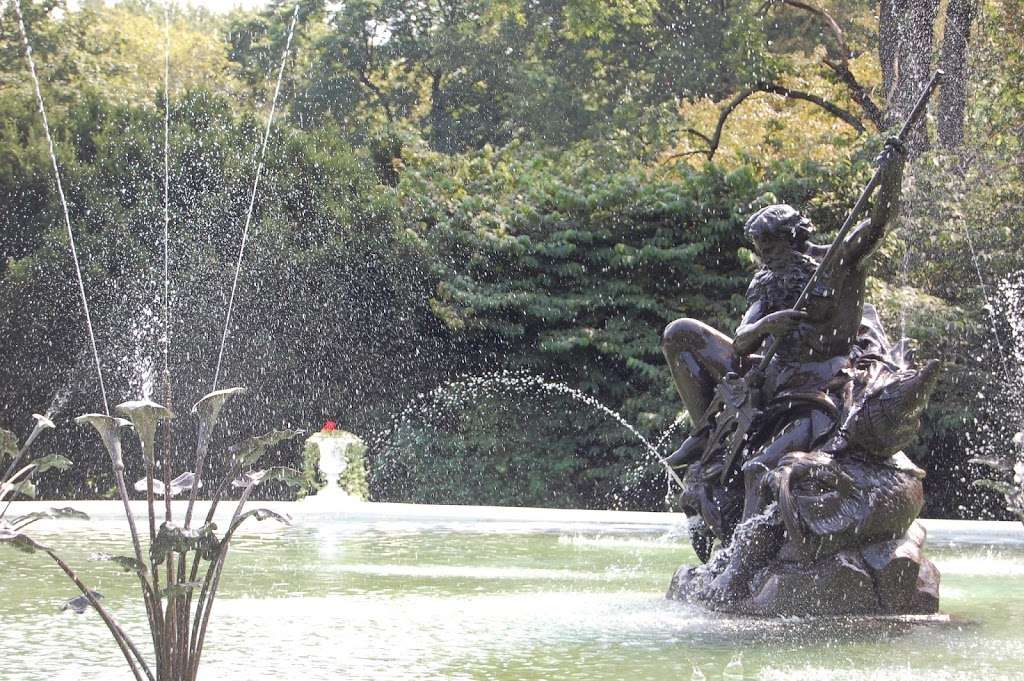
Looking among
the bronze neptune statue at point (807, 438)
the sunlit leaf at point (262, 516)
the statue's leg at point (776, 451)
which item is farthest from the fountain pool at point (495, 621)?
the sunlit leaf at point (262, 516)

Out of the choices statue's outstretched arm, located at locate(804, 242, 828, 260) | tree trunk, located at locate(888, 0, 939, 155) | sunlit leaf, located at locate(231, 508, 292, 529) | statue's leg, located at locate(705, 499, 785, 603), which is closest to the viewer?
sunlit leaf, located at locate(231, 508, 292, 529)

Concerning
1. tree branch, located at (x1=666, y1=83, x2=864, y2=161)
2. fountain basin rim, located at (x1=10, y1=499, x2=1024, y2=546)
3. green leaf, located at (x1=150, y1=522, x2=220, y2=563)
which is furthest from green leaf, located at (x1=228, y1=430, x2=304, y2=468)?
tree branch, located at (x1=666, y1=83, x2=864, y2=161)

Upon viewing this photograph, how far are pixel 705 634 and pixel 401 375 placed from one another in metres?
12.3

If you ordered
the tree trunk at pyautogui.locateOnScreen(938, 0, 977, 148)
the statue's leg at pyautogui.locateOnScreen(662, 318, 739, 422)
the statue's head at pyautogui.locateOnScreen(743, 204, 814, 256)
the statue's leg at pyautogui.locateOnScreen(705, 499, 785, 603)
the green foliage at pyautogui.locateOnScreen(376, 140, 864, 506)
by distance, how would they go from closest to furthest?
the statue's leg at pyautogui.locateOnScreen(705, 499, 785, 603) < the statue's head at pyautogui.locateOnScreen(743, 204, 814, 256) < the statue's leg at pyautogui.locateOnScreen(662, 318, 739, 422) < the green foliage at pyautogui.locateOnScreen(376, 140, 864, 506) < the tree trunk at pyautogui.locateOnScreen(938, 0, 977, 148)

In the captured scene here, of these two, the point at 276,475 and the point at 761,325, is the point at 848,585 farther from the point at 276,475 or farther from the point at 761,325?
the point at 276,475

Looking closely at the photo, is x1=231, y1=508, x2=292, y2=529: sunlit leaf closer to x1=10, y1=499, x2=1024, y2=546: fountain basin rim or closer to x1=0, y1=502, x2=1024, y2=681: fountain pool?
x1=0, y1=502, x2=1024, y2=681: fountain pool

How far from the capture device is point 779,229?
6.96m

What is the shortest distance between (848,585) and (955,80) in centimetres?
1528

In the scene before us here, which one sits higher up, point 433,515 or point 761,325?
point 761,325

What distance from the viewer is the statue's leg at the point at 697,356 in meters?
7.36

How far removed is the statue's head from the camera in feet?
22.8

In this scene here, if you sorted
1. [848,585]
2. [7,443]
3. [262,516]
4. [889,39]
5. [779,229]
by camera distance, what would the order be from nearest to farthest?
1. [262,516]
2. [7,443]
3. [848,585]
4. [779,229]
5. [889,39]

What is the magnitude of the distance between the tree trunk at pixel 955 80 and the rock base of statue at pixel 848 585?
14.4 m

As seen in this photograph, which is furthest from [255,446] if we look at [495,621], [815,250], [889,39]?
[889,39]
